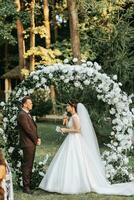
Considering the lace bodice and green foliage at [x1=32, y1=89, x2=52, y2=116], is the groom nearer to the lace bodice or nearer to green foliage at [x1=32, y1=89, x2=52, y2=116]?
the lace bodice

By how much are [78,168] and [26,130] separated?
147 centimetres

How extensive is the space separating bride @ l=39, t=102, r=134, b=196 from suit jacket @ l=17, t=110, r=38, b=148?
717mm

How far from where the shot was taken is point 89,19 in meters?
30.4

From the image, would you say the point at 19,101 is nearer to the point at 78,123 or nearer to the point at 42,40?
the point at 78,123

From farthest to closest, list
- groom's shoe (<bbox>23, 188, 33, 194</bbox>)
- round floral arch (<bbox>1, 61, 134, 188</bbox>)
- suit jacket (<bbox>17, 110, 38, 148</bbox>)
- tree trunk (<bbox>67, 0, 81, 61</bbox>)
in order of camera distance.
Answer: tree trunk (<bbox>67, 0, 81, 61</bbox>), round floral arch (<bbox>1, 61, 134, 188</bbox>), groom's shoe (<bbox>23, 188, 33, 194</bbox>), suit jacket (<bbox>17, 110, 38, 148</bbox>)

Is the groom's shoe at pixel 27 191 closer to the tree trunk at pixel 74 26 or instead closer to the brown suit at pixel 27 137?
the brown suit at pixel 27 137

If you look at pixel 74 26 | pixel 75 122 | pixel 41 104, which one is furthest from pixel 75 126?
pixel 41 104

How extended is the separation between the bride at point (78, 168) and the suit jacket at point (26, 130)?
2.35 feet

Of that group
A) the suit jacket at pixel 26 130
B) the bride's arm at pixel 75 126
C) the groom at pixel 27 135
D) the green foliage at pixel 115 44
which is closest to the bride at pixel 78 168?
the bride's arm at pixel 75 126

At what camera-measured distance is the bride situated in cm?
1291

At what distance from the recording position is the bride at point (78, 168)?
12914 millimetres

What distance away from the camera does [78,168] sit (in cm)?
1309

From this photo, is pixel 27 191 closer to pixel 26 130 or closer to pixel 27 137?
pixel 27 137

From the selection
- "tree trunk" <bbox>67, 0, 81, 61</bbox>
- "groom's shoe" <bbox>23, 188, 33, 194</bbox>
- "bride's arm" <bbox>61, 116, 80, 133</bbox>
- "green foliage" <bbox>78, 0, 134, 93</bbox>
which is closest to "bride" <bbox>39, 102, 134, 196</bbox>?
"bride's arm" <bbox>61, 116, 80, 133</bbox>
